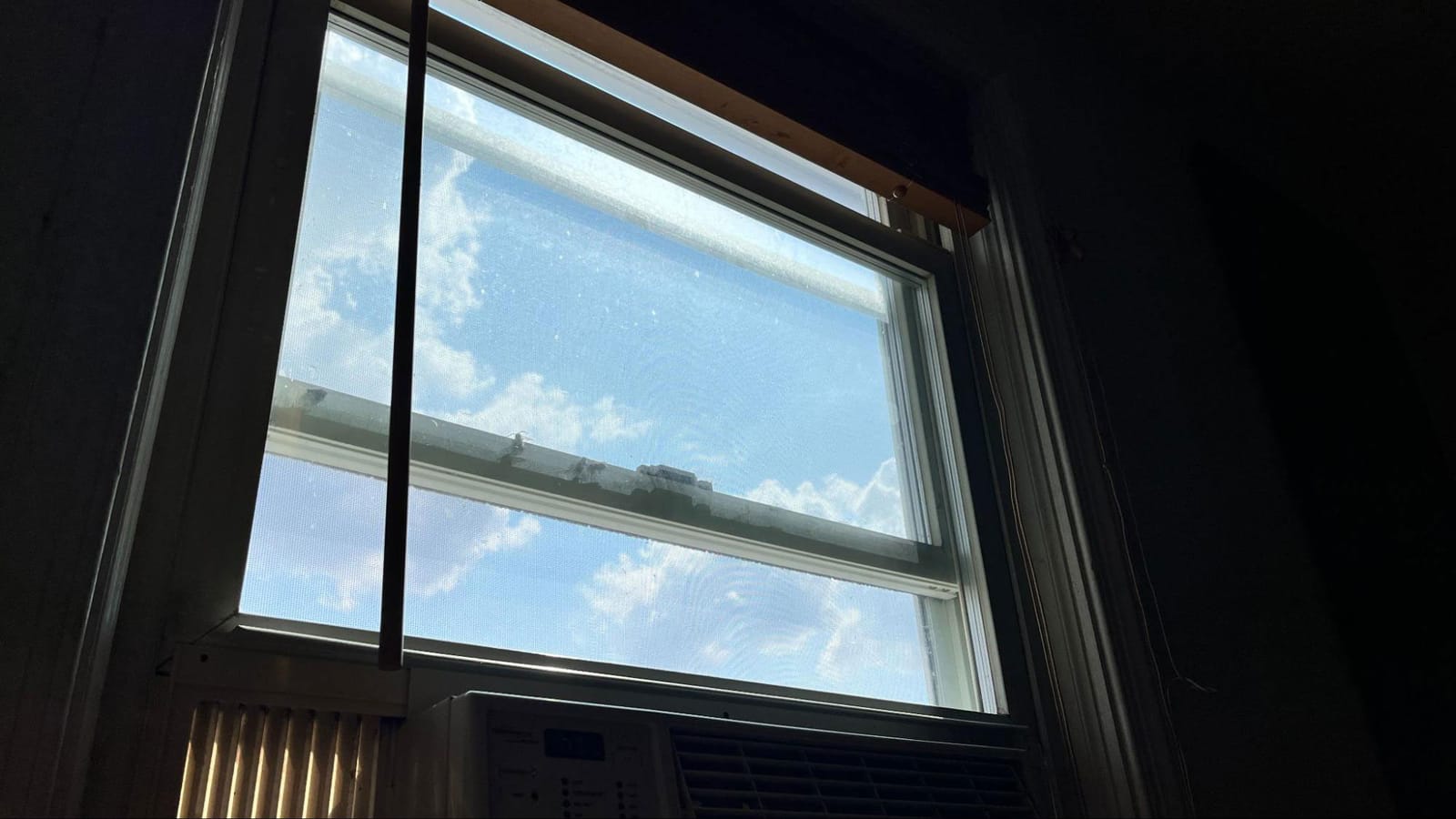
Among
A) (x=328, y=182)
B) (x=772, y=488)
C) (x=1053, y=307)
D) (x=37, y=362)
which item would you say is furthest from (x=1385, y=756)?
(x=37, y=362)

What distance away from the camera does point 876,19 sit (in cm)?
168

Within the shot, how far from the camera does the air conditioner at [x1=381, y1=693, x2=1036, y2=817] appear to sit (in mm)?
778

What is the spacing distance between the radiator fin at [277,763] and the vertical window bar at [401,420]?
0.09m

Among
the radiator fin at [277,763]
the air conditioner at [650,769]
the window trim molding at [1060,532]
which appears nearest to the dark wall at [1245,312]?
the window trim molding at [1060,532]

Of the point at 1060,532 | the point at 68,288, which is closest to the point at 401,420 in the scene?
the point at 68,288

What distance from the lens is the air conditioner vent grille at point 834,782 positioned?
35.1 inches

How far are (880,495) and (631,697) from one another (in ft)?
1.73

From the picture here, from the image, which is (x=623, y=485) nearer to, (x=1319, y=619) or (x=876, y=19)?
(x=876, y=19)

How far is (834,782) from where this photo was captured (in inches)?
37.7

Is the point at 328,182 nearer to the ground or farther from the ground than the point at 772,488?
farther from the ground

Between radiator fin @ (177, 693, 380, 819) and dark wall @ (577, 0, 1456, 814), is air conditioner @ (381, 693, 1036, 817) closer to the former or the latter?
radiator fin @ (177, 693, 380, 819)

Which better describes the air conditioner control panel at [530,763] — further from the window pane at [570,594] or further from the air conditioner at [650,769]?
the window pane at [570,594]

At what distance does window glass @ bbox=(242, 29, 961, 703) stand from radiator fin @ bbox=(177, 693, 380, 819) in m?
0.11

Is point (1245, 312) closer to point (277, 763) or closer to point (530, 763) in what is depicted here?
point (530, 763)
